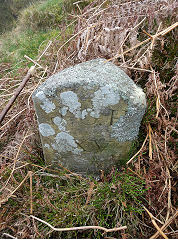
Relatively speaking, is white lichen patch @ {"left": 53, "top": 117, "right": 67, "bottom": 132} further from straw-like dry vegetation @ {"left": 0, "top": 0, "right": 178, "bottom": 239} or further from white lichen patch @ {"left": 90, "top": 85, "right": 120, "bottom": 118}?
straw-like dry vegetation @ {"left": 0, "top": 0, "right": 178, "bottom": 239}

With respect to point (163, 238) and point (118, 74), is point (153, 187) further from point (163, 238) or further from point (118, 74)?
point (118, 74)

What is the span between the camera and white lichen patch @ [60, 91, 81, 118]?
172 centimetres

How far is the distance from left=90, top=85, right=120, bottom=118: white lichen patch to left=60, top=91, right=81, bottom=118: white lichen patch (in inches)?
5.8

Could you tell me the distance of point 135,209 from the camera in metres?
1.71

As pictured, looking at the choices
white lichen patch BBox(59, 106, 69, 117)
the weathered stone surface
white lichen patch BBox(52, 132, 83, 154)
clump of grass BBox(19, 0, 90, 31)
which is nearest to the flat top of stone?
the weathered stone surface

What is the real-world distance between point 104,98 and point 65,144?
0.64m

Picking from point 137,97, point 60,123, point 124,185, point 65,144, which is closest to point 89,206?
point 124,185

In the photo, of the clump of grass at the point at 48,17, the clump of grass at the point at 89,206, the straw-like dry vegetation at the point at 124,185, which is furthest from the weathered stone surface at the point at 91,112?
the clump of grass at the point at 48,17

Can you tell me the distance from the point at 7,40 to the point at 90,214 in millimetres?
5988

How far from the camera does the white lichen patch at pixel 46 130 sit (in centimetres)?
192

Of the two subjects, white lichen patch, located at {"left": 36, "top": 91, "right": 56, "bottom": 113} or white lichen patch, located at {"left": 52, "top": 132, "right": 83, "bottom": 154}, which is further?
white lichen patch, located at {"left": 52, "top": 132, "right": 83, "bottom": 154}

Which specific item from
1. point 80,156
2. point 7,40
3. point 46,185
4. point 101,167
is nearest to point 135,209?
point 101,167

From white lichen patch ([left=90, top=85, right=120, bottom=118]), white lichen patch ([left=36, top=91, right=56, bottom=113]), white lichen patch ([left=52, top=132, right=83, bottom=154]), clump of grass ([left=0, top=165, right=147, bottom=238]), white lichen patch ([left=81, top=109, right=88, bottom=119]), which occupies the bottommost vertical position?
clump of grass ([left=0, top=165, right=147, bottom=238])

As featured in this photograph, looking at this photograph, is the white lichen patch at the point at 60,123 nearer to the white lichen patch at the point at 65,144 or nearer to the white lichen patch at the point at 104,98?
the white lichen patch at the point at 65,144
